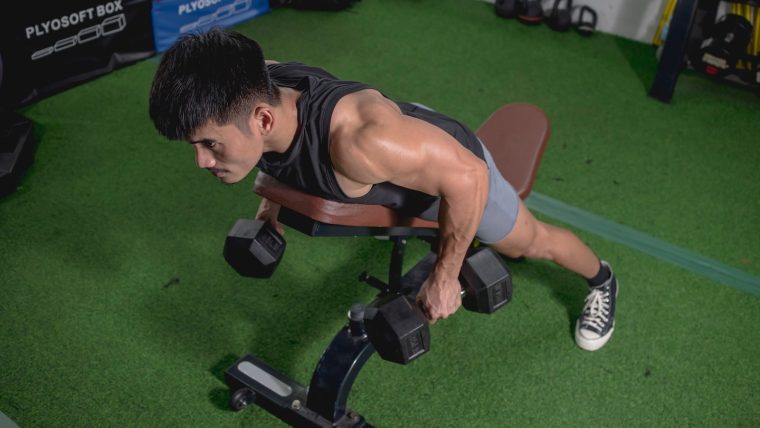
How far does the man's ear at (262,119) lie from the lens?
1.36 meters

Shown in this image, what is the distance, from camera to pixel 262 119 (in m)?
1.37

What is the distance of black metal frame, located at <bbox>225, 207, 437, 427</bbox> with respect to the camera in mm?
1646

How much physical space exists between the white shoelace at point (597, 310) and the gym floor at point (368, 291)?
94 millimetres

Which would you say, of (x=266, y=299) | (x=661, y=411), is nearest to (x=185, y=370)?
(x=266, y=299)

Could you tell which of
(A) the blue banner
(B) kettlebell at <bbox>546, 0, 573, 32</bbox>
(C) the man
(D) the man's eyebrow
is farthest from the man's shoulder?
(B) kettlebell at <bbox>546, 0, 573, 32</bbox>

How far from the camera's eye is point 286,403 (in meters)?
1.83

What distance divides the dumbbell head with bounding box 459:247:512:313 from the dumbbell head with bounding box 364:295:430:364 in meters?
0.17

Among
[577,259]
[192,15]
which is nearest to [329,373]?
[577,259]

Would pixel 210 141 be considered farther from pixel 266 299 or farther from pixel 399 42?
pixel 399 42


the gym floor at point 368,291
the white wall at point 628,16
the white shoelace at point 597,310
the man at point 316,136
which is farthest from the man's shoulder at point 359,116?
the white wall at point 628,16

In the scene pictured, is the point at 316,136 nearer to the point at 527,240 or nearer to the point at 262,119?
the point at 262,119

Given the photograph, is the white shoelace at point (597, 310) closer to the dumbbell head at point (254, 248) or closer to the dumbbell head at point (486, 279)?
the dumbbell head at point (486, 279)

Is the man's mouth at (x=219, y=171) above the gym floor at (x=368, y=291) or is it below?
above

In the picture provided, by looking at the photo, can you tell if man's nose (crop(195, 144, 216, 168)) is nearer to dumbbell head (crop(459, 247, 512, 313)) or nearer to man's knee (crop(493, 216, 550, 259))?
dumbbell head (crop(459, 247, 512, 313))
